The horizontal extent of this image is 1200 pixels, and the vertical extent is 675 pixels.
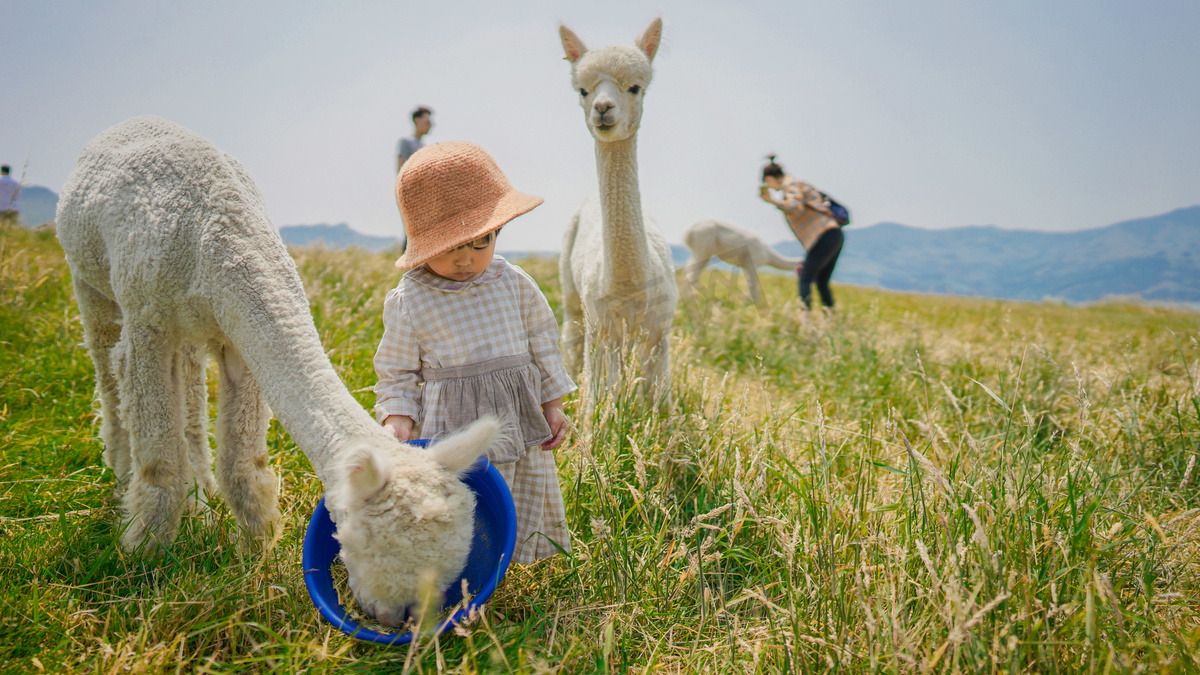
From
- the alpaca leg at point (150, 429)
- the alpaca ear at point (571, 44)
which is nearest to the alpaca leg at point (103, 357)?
the alpaca leg at point (150, 429)

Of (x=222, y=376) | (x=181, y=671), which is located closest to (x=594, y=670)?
(x=181, y=671)

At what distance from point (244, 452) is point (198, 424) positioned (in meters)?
0.34

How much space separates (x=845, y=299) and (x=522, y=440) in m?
10.1

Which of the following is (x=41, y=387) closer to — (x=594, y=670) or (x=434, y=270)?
(x=434, y=270)

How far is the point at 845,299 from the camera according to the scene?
11203mm

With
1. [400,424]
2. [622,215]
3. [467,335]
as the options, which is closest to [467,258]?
[467,335]

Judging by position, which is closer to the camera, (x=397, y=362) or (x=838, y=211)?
(x=397, y=362)

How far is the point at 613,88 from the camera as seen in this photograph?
11.0ft

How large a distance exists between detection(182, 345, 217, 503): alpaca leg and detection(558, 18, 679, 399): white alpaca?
1.69 metres

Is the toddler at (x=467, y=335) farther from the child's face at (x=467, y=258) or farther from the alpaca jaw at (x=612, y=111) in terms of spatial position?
the alpaca jaw at (x=612, y=111)

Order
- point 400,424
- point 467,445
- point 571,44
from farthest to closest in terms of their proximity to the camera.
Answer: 1. point 571,44
2. point 400,424
3. point 467,445

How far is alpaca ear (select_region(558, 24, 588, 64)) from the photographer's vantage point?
3.71 m

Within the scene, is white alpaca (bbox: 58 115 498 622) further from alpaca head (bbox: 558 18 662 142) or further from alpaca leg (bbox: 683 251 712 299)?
alpaca leg (bbox: 683 251 712 299)

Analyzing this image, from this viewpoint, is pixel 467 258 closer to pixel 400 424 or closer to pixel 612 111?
pixel 400 424
